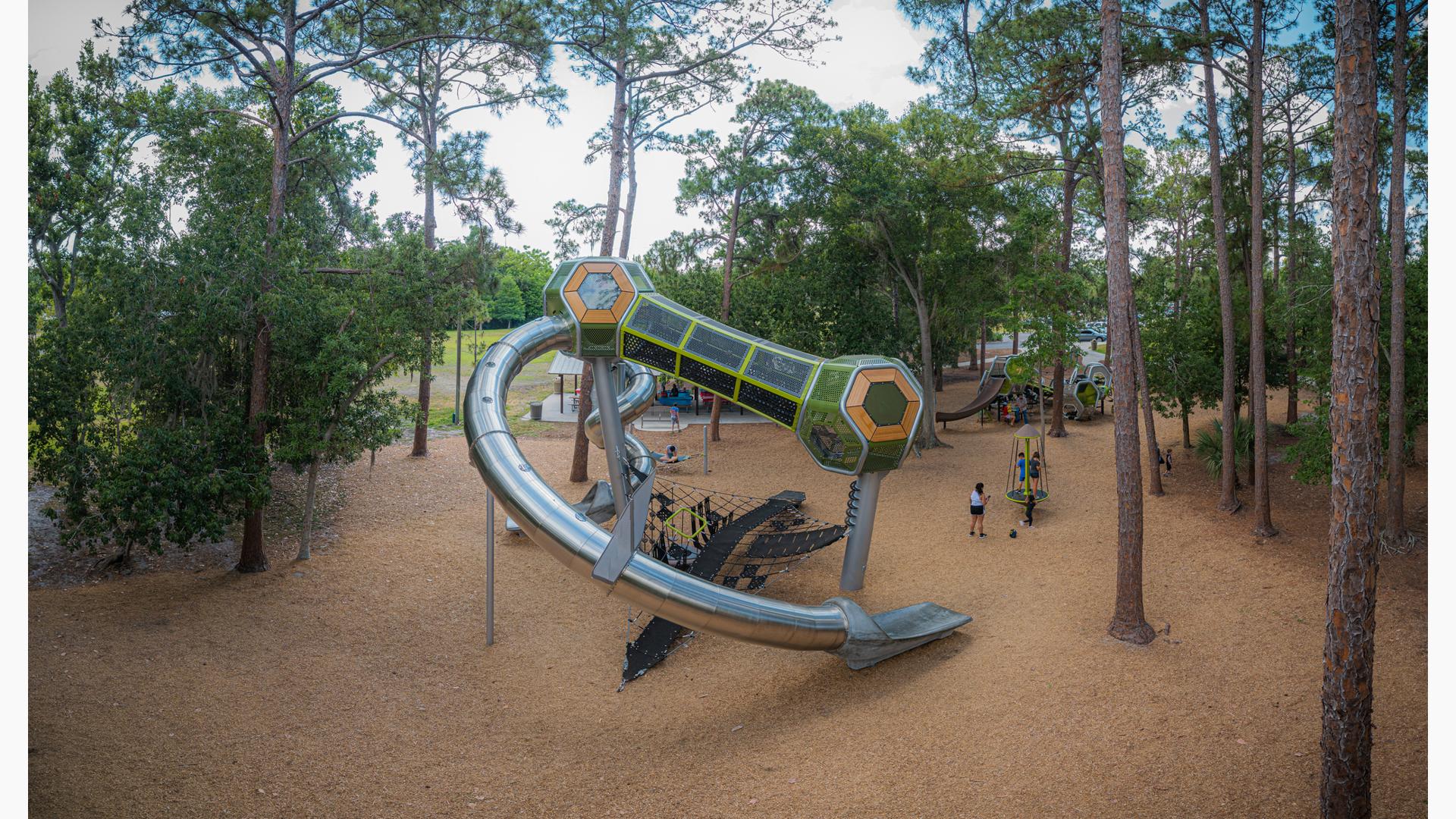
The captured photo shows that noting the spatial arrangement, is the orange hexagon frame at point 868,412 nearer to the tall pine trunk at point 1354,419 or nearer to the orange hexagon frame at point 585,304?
the orange hexagon frame at point 585,304

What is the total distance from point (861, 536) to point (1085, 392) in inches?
767

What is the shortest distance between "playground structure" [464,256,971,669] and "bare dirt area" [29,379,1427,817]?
952mm

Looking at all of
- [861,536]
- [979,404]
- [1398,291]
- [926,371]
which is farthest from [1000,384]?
[861,536]

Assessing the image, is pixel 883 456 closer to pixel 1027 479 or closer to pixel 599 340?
pixel 599 340

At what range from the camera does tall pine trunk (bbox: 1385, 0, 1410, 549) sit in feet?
41.9

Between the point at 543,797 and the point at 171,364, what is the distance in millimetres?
10619

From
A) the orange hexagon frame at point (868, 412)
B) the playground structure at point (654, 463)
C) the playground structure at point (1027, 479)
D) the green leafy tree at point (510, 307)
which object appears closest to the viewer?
the playground structure at point (654, 463)

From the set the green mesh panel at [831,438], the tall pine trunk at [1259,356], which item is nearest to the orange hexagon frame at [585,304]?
the green mesh panel at [831,438]

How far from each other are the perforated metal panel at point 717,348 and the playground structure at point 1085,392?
64.9ft

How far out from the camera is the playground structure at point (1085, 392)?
98.5 feet

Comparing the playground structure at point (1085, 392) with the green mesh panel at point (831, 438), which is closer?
the green mesh panel at point (831, 438)

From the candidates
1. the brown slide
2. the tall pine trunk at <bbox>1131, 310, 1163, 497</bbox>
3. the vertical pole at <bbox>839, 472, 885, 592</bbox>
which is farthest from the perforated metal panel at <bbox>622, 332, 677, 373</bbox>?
the brown slide

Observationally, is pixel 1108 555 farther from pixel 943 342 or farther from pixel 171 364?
pixel 943 342

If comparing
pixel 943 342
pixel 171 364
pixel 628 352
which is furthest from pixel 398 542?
pixel 943 342
